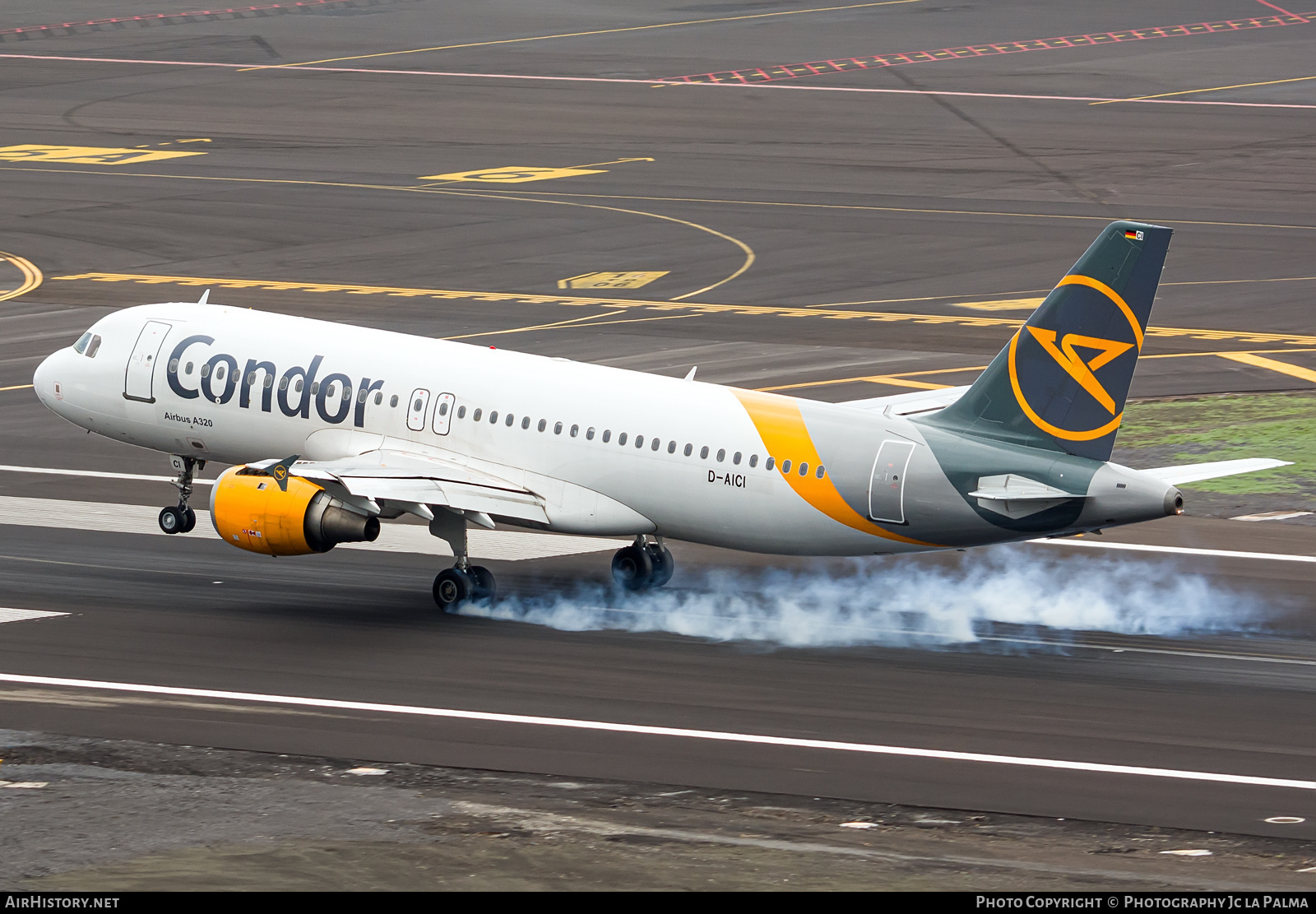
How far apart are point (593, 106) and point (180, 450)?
2514 inches

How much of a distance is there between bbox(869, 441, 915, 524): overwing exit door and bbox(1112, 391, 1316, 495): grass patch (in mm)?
13532

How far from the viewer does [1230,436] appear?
160 ft

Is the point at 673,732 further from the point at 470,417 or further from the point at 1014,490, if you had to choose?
the point at 470,417

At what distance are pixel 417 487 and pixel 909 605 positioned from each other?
956 cm

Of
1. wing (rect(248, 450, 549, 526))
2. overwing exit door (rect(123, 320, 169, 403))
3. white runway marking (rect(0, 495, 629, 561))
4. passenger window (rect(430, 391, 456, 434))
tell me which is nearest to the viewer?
wing (rect(248, 450, 549, 526))

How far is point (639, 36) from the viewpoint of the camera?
404 feet

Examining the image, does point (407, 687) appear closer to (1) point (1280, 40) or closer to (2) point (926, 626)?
(2) point (926, 626)

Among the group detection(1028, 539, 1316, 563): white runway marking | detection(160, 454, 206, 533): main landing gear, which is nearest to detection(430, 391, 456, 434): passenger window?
detection(160, 454, 206, 533): main landing gear

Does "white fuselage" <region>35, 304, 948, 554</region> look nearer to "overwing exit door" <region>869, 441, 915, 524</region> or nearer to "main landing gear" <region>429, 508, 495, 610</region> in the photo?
"overwing exit door" <region>869, 441, 915, 524</region>

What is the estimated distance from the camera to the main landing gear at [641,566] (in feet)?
125

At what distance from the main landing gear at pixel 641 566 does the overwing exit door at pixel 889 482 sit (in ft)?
19.3

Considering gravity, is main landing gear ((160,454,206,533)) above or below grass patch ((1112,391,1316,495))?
below

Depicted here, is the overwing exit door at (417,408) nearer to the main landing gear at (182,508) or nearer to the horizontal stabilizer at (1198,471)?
the main landing gear at (182,508)

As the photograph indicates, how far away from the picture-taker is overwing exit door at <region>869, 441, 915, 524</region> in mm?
33406
